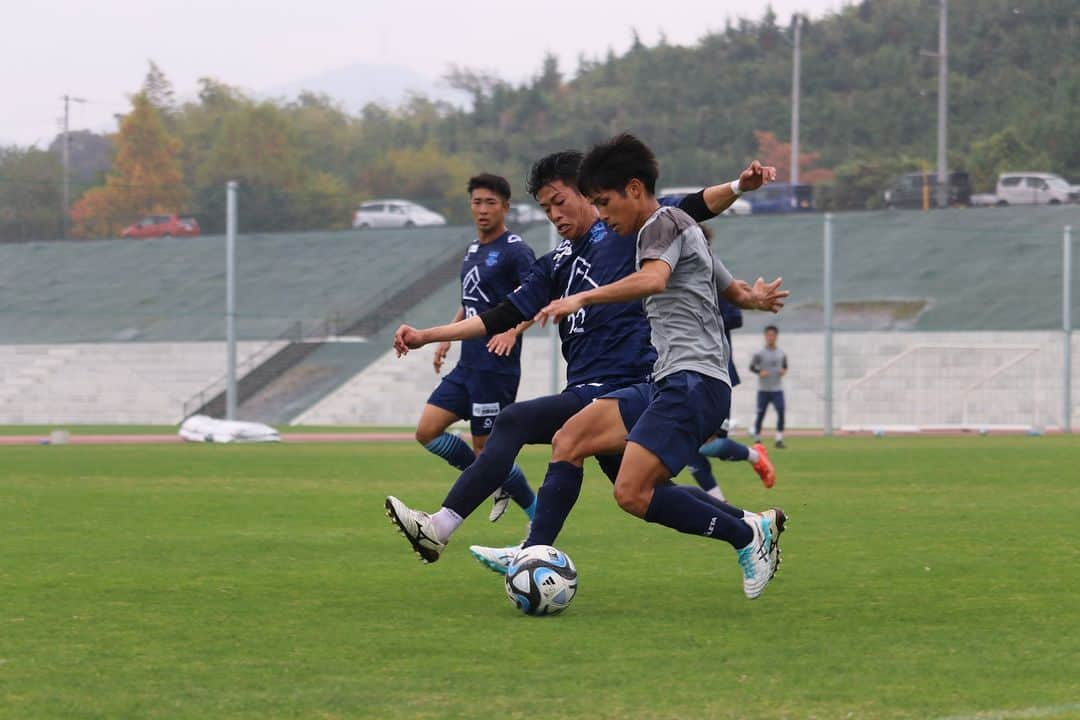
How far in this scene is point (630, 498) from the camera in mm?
6770

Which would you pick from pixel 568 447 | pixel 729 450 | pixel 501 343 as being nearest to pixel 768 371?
pixel 729 450

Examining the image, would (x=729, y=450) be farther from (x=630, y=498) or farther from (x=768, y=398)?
(x=768, y=398)

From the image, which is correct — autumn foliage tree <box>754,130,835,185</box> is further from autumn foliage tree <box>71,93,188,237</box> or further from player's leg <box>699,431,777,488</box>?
player's leg <box>699,431,777,488</box>

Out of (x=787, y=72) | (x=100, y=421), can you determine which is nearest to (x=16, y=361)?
(x=100, y=421)

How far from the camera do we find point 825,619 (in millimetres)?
6539

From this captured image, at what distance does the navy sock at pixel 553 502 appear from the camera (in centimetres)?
721

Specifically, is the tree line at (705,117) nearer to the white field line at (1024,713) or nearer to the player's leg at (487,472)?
the player's leg at (487,472)

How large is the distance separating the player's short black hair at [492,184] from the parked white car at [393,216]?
35.2m

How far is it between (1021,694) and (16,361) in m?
34.7

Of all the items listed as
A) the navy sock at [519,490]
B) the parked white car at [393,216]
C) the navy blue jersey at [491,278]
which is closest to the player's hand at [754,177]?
the navy blue jersey at [491,278]

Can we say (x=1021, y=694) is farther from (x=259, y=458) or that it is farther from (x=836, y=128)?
(x=836, y=128)

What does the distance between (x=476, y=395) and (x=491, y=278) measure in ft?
2.38

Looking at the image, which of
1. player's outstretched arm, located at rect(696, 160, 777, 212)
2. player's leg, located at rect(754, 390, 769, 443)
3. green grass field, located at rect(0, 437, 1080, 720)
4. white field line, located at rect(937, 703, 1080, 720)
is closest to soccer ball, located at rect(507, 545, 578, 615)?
green grass field, located at rect(0, 437, 1080, 720)

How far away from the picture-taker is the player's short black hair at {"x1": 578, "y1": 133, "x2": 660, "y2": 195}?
6.87 metres
